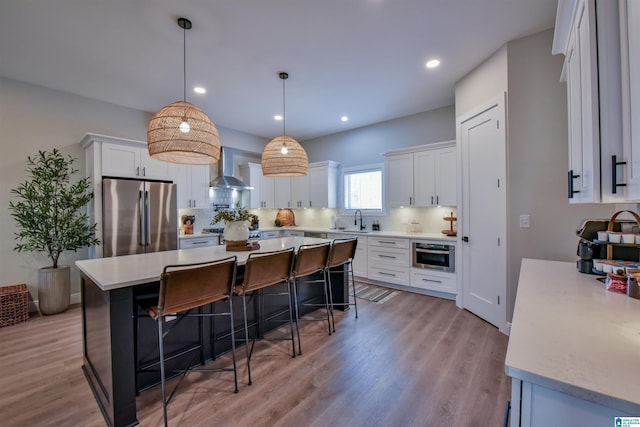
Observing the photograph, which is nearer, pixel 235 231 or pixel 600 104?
pixel 600 104

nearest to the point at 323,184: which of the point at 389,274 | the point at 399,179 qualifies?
the point at 399,179

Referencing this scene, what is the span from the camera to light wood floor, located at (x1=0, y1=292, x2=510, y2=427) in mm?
1693

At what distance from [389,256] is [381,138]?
2294mm

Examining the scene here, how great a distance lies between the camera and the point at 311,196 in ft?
19.4

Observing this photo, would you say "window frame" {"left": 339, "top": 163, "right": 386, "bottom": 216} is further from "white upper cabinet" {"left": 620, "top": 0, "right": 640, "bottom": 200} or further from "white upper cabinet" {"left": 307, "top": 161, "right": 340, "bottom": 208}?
"white upper cabinet" {"left": 620, "top": 0, "right": 640, "bottom": 200}

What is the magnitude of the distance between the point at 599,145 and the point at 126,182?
15.3 feet

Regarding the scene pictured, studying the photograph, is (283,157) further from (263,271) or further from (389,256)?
(389,256)

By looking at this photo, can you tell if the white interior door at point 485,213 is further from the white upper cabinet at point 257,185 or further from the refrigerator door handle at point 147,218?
the refrigerator door handle at point 147,218

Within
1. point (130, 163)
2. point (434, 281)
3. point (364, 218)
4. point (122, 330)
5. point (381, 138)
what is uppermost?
point (381, 138)

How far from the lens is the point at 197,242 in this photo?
14.8ft

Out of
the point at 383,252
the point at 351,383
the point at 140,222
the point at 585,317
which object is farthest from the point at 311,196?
the point at 585,317

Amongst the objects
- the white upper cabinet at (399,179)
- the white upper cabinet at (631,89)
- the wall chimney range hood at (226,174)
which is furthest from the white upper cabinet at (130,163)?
the white upper cabinet at (631,89)

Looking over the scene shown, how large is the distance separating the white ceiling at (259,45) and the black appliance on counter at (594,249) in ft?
6.17

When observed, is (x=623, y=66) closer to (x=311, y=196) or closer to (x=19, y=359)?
(x=19, y=359)
